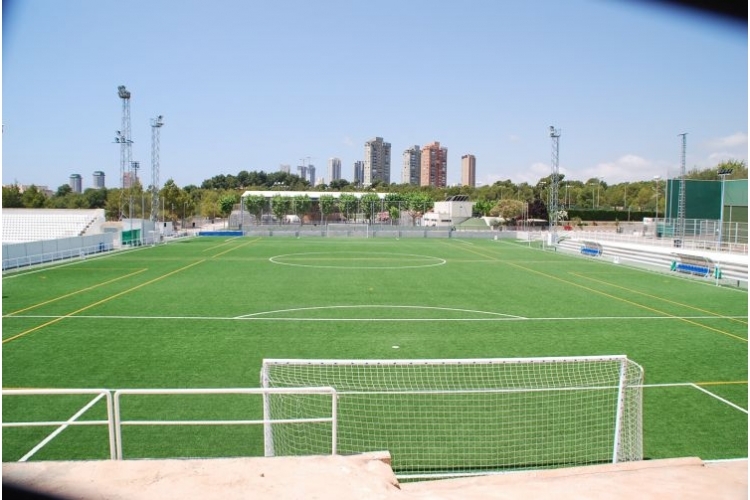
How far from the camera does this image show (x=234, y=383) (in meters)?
10.6

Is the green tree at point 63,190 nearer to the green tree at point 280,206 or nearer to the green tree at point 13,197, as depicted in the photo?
the green tree at point 13,197

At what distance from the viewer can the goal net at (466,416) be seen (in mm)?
7332

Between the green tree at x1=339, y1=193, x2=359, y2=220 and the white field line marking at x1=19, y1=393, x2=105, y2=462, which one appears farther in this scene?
the green tree at x1=339, y1=193, x2=359, y2=220

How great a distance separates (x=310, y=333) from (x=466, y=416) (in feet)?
21.8

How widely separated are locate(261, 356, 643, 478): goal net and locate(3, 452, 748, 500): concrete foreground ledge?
50.1 inches

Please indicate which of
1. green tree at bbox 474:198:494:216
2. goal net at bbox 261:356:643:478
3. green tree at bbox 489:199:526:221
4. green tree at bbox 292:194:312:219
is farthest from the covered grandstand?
green tree at bbox 474:198:494:216

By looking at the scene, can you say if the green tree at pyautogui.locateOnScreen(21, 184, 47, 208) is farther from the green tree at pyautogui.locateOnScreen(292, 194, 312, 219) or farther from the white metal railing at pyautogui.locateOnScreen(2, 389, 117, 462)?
the white metal railing at pyautogui.locateOnScreen(2, 389, 117, 462)

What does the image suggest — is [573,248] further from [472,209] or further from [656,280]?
[472,209]

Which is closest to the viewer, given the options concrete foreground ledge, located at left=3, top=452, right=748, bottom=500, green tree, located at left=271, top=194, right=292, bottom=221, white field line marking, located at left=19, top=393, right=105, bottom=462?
concrete foreground ledge, located at left=3, top=452, right=748, bottom=500

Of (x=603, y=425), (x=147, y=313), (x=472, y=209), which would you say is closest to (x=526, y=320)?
(x=603, y=425)

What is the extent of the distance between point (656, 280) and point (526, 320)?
12.8 m

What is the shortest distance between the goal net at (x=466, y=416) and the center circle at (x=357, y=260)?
67.1 feet

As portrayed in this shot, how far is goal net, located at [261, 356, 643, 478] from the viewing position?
7.33 m

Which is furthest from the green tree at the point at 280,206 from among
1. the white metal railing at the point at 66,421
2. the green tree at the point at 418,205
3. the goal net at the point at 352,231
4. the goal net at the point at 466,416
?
the white metal railing at the point at 66,421
